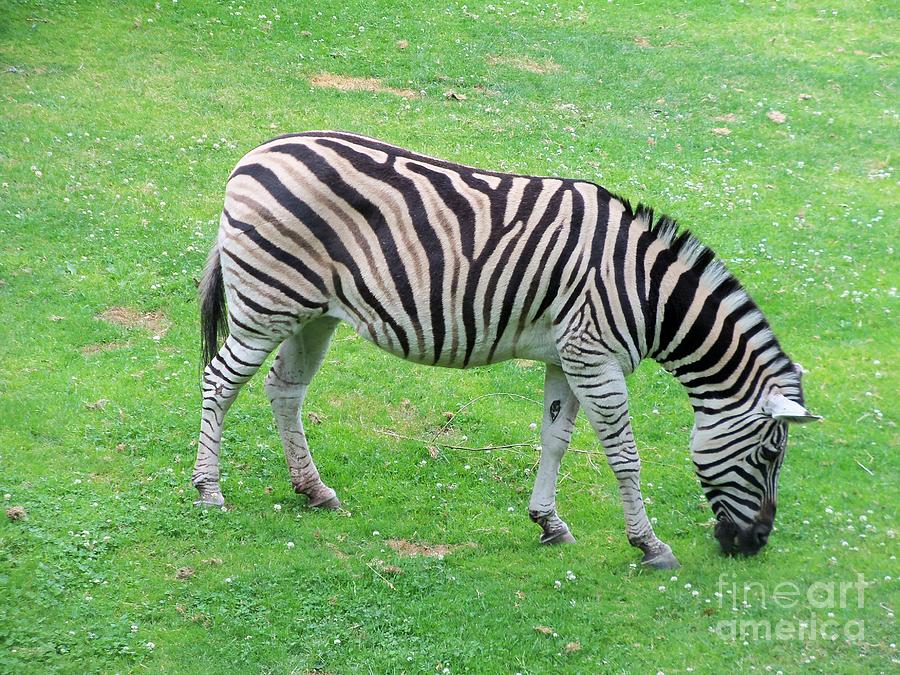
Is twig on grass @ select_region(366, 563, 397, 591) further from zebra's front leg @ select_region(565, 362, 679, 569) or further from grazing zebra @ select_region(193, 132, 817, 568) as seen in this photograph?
zebra's front leg @ select_region(565, 362, 679, 569)

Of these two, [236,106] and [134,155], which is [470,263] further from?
[236,106]

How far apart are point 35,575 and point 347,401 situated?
3950mm

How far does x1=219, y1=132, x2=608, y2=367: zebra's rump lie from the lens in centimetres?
712

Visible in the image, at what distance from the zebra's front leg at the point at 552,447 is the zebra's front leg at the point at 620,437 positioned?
1.52 ft

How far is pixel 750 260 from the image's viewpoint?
12.5 meters

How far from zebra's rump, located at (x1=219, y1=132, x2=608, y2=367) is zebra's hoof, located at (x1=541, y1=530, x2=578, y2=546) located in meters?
1.75

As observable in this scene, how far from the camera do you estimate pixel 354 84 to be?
661 inches

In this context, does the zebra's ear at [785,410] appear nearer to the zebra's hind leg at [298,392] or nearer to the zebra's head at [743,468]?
the zebra's head at [743,468]

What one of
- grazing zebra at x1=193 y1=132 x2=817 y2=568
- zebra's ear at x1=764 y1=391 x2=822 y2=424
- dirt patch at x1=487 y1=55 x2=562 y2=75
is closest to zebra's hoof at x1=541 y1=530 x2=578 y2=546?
grazing zebra at x1=193 y1=132 x2=817 y2=568

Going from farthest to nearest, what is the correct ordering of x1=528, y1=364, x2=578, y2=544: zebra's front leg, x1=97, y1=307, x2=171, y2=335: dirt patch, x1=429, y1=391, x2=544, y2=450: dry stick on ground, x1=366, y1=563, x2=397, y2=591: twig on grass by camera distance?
x1=97, y1=307, x2=171, y2=335: dirt patch, x1=429, y1=391, x2=544, y2=450: dry stick on ground, x1=528, y1=364, x2=578, y2=544: zebra's front leg, x1=366, y1=563, x2=397, y2=591: twig on grass

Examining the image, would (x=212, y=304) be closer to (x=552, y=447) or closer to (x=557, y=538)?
(x=552, y=447)

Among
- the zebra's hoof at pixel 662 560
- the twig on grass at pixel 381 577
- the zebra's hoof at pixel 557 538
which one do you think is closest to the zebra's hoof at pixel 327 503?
the twig on grass at pixel 381 577

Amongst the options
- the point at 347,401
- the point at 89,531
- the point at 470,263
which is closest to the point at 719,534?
the point at 470,263

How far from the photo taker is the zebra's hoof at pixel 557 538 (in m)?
7.91
